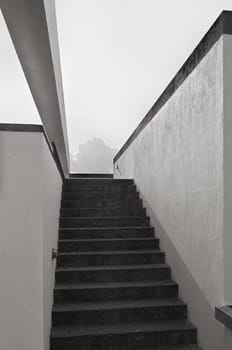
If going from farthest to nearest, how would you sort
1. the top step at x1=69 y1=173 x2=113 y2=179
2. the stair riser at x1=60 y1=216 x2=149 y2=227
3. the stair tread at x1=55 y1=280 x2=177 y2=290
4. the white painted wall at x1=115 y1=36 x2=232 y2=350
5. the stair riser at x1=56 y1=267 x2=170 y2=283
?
1. the top step at x1=69 y1=173 x2=113 y2=179
2. the stair riser at x1=60 y1=216 x2=149 y2=227
3. the stair riser at x1=56 y1=267 x2=170 y2=283
4. the stair tread at x1=55 y1=280 x2=177 y2=290
5. the white painted wall at x1=115 y1=36 x2=232 y2=350

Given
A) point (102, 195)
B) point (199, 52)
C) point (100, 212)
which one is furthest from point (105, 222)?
point (199, 52)

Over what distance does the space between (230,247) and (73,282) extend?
1916mm

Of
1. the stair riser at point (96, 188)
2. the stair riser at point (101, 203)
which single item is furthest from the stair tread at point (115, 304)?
the stair riser at point (96, 188)

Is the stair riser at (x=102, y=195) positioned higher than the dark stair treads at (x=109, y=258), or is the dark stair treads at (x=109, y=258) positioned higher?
the stair riser at (x=102, y=195)

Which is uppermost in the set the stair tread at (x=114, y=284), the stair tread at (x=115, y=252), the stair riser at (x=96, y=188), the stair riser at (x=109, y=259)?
the stair riser at (x=96, y=188)

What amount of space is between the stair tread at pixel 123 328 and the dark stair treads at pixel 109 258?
36.4 inches

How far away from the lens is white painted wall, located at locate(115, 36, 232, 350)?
2291 millimetres

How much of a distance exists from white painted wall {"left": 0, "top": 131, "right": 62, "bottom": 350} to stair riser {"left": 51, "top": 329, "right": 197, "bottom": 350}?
757 millimetres

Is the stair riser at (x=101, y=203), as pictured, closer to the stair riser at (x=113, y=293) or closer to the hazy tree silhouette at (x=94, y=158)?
the stair riser at (x=113, y=293)

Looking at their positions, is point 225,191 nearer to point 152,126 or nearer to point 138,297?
point 138,297

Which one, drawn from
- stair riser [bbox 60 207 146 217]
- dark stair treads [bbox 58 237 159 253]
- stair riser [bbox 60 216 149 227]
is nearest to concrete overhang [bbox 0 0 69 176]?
stair riser [bbox 60 207 146 217]

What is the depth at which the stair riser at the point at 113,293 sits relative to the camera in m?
3.19

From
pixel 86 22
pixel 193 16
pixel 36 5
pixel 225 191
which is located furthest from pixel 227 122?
pixel 86 22

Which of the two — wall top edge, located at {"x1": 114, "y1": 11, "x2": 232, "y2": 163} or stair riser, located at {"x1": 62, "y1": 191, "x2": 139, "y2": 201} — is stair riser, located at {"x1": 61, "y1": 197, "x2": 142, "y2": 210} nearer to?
stair riser, located at {"x1": 62, "y1": 191, "x2": 139, "y2": 201}
